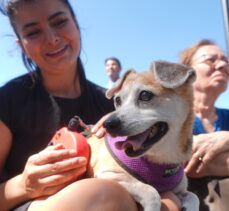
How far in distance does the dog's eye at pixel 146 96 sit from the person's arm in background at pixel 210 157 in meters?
0.53

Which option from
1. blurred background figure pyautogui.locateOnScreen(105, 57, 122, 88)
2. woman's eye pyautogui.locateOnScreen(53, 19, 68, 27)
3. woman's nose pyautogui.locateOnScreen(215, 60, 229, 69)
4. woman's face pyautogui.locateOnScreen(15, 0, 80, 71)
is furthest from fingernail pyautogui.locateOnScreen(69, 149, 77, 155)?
blurred background figure pyautogui.locateOnScreen(105, 57, 122, 88)

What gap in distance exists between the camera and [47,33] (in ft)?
7.09

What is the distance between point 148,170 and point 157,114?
28 cm

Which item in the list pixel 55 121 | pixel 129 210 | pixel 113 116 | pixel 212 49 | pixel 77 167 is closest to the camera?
pixel 129 210

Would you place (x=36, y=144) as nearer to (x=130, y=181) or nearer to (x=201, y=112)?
(x=130, y=181)

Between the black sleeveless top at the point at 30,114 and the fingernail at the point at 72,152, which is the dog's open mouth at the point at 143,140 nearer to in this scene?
the fingernail at the point at 72,152

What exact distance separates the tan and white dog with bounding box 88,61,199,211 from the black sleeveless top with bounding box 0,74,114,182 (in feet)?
0.71

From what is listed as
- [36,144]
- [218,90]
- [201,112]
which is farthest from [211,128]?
[36,144]

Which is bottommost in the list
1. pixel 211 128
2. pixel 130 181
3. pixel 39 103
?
pixel 211 128

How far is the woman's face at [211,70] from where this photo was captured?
3025 mm

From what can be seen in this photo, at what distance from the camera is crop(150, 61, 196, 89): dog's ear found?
203 centimetres

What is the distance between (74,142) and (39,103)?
446mm

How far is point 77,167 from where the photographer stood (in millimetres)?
1723

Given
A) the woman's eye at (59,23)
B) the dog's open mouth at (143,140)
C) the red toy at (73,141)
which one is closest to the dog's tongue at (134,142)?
the dog's open mouth at (143,140)
